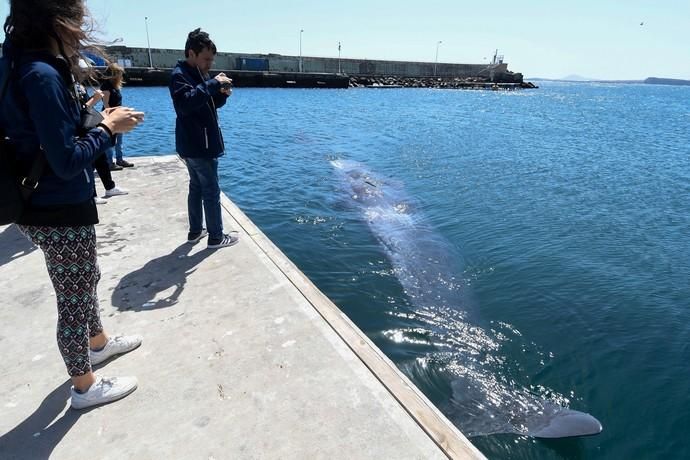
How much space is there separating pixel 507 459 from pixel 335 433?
208 cm

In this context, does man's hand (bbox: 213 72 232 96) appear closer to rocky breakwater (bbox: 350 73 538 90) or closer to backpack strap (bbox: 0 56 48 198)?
backpack strap (bbox: 0 56 48 198)

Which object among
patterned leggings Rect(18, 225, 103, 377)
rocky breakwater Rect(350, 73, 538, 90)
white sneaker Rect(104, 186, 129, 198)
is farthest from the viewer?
rocky breakwater Rect(350, 73, 538, 90)

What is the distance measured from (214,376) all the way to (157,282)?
1879 mm

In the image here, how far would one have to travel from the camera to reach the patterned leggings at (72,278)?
2.58 metres

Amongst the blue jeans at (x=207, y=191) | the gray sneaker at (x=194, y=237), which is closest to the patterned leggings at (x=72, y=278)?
the blue jeans at (x=207, y=191)

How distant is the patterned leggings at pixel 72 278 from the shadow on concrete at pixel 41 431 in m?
0.33

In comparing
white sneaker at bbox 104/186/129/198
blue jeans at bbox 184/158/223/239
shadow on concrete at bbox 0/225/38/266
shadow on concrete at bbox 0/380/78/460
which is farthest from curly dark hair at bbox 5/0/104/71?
white sneaker at bbox 104/186/129/198

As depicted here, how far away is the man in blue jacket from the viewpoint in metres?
4.95

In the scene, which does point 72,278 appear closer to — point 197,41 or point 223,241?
point 223,241

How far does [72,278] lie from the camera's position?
2.70m

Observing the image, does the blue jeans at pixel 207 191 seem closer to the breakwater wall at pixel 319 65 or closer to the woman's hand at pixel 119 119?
the woman's hand at pixel 119 119

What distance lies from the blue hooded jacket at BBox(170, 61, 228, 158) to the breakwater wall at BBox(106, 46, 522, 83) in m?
63.5

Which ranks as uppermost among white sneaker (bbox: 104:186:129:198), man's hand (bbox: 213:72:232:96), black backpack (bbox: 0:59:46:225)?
man's hand (bbox: 213:72:232:96)

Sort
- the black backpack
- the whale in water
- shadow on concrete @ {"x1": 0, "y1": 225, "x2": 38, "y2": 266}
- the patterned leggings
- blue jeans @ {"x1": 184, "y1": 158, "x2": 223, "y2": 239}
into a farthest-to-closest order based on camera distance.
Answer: blue jeans @ {"x1": 184, "y1": 158, "x2": 223, "y2": 239}, shadow on concrete @ {"x1": 0, "y1": 225, "x2": 38, "y2": 266}, the whale in water, the patterned leggings, the black backpack
